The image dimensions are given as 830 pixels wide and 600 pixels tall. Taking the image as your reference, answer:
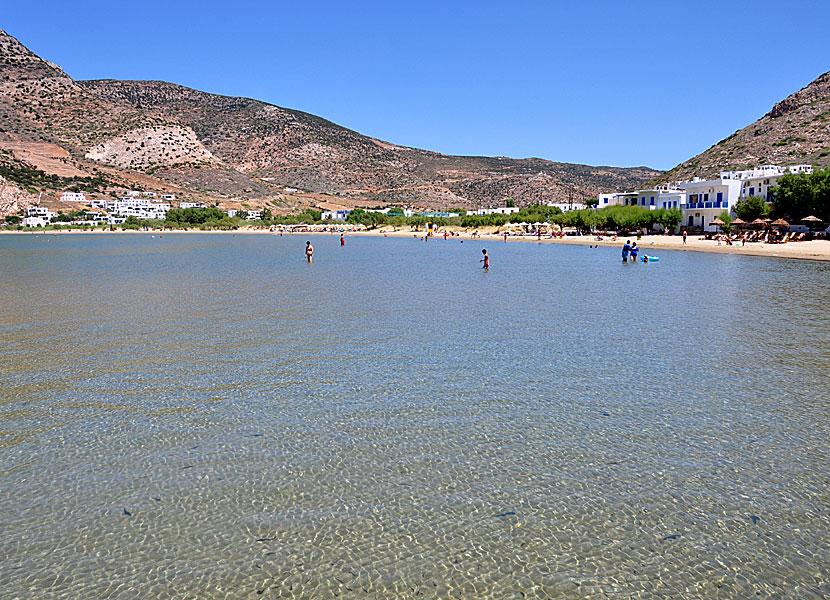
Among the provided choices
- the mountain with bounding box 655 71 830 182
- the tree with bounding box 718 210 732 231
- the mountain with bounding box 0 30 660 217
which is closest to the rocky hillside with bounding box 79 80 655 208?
the mountain with bounding box 0 30 660 217

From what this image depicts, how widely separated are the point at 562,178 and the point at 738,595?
152827 mm

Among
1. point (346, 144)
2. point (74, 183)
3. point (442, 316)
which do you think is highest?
point (346, 144)

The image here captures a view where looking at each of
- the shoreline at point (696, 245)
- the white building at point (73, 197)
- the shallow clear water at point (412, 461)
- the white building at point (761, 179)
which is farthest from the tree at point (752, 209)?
the white building at point (73, 197)

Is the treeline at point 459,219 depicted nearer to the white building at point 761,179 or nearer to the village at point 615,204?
the village at point 615,204

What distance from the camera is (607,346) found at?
44.9 feet

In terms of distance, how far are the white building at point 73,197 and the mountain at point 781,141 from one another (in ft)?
380

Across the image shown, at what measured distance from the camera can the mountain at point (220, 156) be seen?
12756 cm

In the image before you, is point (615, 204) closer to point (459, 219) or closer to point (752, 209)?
point (752, 209)

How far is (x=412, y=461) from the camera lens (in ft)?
23.4

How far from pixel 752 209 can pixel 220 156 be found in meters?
123

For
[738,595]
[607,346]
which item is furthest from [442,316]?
[738,595]

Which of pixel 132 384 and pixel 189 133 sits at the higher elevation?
pixel 189 133

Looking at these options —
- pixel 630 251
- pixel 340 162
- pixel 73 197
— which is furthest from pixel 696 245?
pixel 73 197

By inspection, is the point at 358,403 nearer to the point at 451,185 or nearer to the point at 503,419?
the point at 503,419
